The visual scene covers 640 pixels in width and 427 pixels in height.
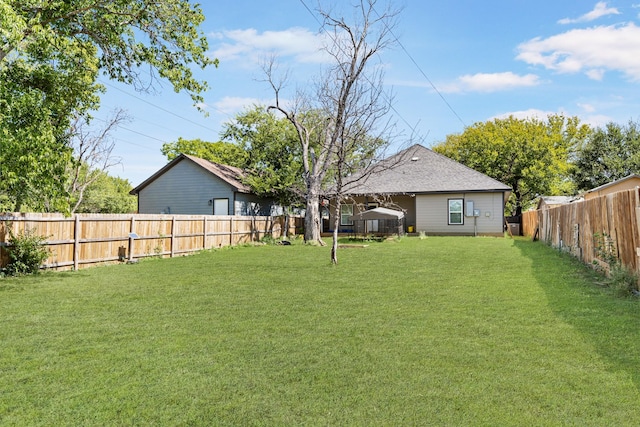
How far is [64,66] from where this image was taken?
10.4m

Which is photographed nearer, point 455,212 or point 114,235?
point 114,235

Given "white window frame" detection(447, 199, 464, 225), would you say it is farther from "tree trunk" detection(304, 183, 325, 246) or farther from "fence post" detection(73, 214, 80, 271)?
"fence post" detection(73, 214, 80, 271)

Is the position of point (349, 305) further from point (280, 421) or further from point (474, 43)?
point (474, 43)

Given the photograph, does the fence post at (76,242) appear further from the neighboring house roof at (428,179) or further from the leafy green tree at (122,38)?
the neighboring house roof at (428,179)

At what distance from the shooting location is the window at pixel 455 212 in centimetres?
2481

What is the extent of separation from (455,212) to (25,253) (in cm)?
Answer: 2111

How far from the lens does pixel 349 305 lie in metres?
6.36

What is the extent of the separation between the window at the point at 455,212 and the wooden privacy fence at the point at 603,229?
989 cm

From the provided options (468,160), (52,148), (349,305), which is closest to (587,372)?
(349,305)

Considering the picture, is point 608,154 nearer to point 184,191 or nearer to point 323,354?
point 184,191

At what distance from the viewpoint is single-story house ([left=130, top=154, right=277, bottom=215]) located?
2395 cm

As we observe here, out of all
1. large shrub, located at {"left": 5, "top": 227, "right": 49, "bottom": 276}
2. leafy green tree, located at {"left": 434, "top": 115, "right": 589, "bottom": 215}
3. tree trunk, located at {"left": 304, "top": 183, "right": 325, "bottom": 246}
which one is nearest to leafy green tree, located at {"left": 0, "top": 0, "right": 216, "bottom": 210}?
large shrub, located at {"left": 5, "top": 227, "right": 49, "bottom": 276}

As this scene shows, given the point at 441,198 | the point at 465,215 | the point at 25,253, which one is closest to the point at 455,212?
the point at 465,215

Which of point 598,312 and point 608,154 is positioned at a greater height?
point 608,154
